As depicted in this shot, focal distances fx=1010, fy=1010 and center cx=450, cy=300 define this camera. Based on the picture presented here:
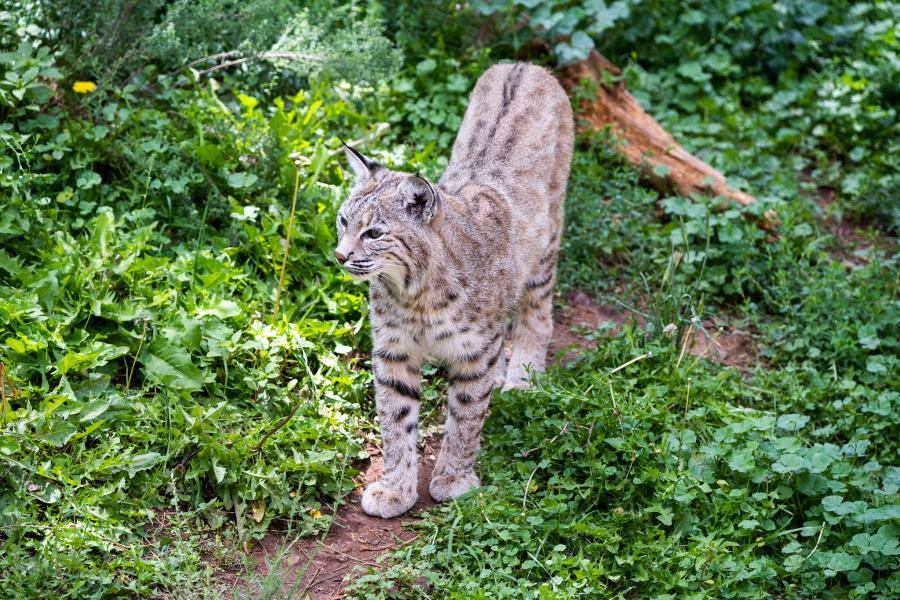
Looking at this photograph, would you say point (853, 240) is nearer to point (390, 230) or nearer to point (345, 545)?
point (390, 230)

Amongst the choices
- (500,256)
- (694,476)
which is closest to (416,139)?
(500,256)

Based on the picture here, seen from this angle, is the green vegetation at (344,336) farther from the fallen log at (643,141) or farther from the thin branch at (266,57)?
the fallen log at (643,141)

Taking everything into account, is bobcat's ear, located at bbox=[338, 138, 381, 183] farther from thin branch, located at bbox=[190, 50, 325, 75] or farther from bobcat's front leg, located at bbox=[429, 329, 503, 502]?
thin branch, located at bbox=[190, 50, 325, 75]

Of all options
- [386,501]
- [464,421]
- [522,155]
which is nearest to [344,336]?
[464,421]

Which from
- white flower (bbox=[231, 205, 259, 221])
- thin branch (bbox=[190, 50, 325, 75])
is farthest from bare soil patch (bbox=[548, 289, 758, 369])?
thin branch (bbox=[190, 50, 325, 75])

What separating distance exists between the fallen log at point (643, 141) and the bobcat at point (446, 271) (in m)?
2.13

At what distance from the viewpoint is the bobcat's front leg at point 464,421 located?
527 centimetres

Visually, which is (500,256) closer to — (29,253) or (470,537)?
(470,537)

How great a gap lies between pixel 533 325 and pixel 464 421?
129cm

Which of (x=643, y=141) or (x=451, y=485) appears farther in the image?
(x=643, y=141)

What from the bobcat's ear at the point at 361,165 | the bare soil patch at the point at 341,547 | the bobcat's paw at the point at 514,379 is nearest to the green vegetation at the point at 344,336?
the bare soil patch at the point at 341,547

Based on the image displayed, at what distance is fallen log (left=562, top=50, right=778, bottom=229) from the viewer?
7.96 meters

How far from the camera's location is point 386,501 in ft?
17.0

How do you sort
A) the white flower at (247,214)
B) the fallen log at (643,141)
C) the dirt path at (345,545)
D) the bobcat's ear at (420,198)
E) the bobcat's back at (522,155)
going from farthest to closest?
1. the fallen log at (643,141)
2. the white flower at (247,214)
3. the bobcat's back at (522,155)
4. the bobcat's ear at (420,198)
5. the dirt path at (345,545)
